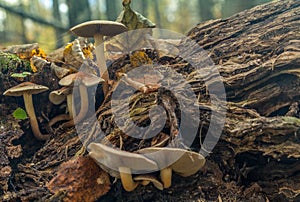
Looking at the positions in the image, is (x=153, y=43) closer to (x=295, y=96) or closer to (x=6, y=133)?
(x=295, y=96)

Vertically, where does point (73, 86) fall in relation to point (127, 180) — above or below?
above

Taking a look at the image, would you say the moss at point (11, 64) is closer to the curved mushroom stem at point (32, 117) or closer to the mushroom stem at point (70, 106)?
the curved mushroom stem at point (32, 117)

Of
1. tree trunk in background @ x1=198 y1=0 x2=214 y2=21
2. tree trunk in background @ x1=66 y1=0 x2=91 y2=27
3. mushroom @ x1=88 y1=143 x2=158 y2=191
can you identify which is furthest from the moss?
tree trunk in background @ x1=198 y1=0 x2=214 y2=21

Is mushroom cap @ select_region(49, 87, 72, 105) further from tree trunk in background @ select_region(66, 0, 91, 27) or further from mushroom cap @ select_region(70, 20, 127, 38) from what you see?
tree trunk in background @ select_region(66, 0, 91, 27)

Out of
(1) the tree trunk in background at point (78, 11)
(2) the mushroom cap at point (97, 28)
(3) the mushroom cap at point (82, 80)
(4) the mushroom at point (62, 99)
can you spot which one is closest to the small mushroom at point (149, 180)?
(3) the mushroom cap at point (82, 80)

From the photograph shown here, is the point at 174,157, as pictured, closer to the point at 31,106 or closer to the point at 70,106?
the point at 70,106

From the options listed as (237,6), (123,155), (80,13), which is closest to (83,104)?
(123,155)
